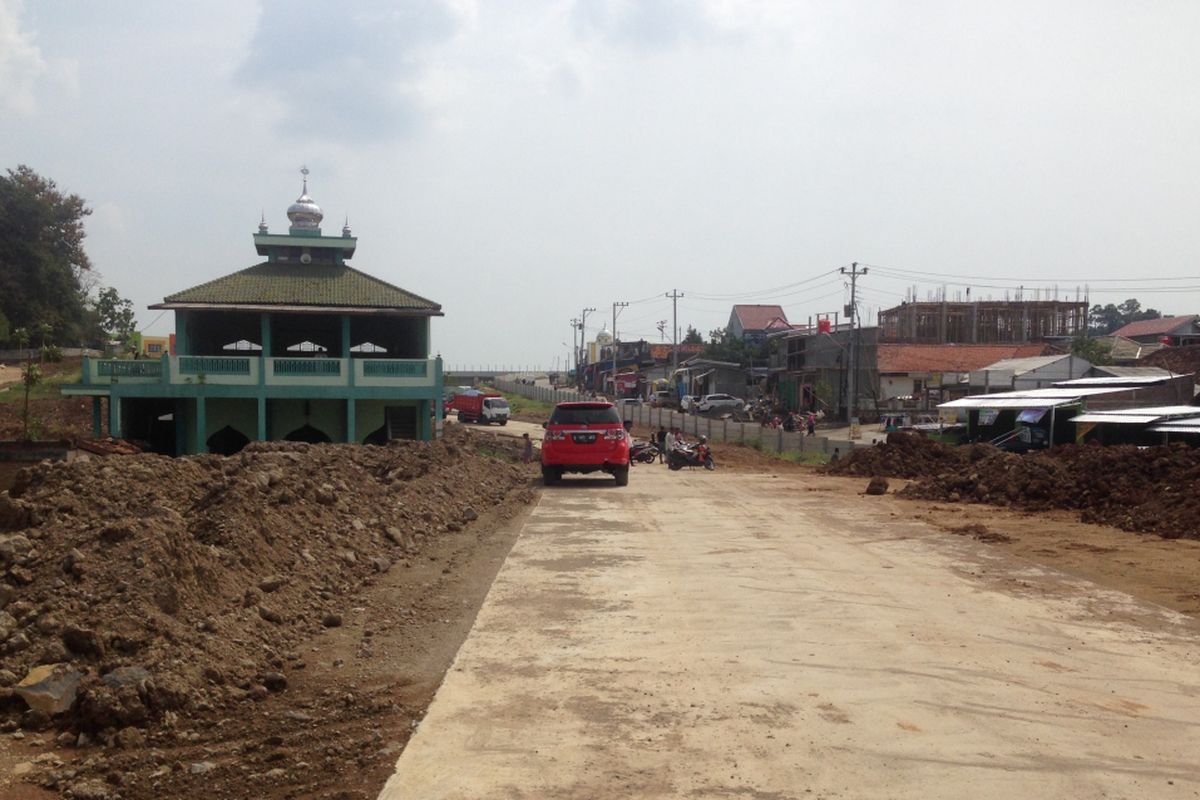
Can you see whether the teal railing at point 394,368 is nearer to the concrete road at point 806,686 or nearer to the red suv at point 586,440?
the red suv at point 586,440

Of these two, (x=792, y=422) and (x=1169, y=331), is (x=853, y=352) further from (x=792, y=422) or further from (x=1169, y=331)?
(x=1169, y=331)

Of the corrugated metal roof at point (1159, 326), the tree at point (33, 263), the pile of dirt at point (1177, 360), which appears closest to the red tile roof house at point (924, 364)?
the pile of dirt at point (1177, 360)

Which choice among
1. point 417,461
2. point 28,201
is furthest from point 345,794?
point 28,201

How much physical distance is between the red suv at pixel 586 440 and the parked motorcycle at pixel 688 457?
25.0 ft

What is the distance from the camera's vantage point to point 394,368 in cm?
3162

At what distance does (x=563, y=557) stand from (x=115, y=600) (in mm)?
6053

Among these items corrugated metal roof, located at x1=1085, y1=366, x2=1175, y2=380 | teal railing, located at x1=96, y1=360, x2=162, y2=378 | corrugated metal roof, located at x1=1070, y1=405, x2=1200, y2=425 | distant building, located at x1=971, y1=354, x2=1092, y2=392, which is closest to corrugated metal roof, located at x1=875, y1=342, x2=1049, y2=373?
distant building, located at x1=971, y1=354, x2=1092, y2=392

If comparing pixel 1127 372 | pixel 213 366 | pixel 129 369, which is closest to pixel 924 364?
pixel 1127 372

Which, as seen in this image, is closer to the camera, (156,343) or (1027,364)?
(1027,364)

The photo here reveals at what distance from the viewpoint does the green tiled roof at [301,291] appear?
103ft

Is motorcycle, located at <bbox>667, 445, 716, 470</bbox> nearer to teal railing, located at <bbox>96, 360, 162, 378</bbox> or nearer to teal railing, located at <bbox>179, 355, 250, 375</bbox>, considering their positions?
teal railing, located at <bbox>179, 355, 250, 375</bbox>

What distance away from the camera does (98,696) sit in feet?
20.8

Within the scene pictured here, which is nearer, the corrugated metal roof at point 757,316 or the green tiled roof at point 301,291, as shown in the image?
the green tiled roof at point 301,291

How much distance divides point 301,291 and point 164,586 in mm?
25715
